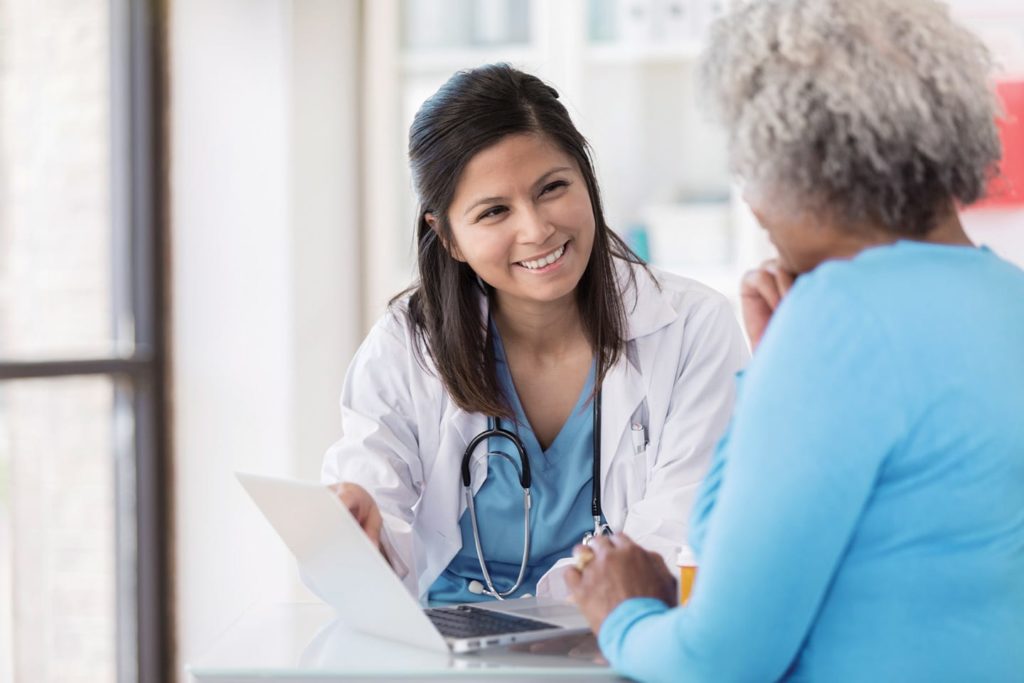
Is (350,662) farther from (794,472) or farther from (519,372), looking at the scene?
(519,372)

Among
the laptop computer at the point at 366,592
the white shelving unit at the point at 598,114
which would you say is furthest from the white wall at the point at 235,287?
the laptop computer at the point at 366,592

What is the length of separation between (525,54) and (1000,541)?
107 inches

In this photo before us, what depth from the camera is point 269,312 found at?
3.26 m

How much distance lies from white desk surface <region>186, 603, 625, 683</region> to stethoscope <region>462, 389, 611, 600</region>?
0.45m

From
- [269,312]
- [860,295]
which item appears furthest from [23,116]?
[860,295]

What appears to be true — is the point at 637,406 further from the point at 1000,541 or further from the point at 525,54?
the point at 525,54

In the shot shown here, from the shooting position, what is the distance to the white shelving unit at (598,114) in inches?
134

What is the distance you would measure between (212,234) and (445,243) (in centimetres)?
157

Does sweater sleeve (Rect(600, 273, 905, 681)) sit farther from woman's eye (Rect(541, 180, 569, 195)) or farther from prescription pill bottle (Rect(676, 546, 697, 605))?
woman's eye (Rect(541, 180, 569, 195))

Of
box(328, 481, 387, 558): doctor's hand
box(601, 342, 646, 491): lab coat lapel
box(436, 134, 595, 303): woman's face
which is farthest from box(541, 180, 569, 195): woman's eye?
box(328, 481, 387, 558): doctor's hand

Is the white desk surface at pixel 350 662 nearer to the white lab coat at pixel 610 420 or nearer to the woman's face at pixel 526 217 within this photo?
the white lab coat at pixel 610 420

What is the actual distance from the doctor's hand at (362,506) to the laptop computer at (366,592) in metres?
0.15

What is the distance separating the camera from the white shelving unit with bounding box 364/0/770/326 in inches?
134

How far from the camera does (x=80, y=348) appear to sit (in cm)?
307
